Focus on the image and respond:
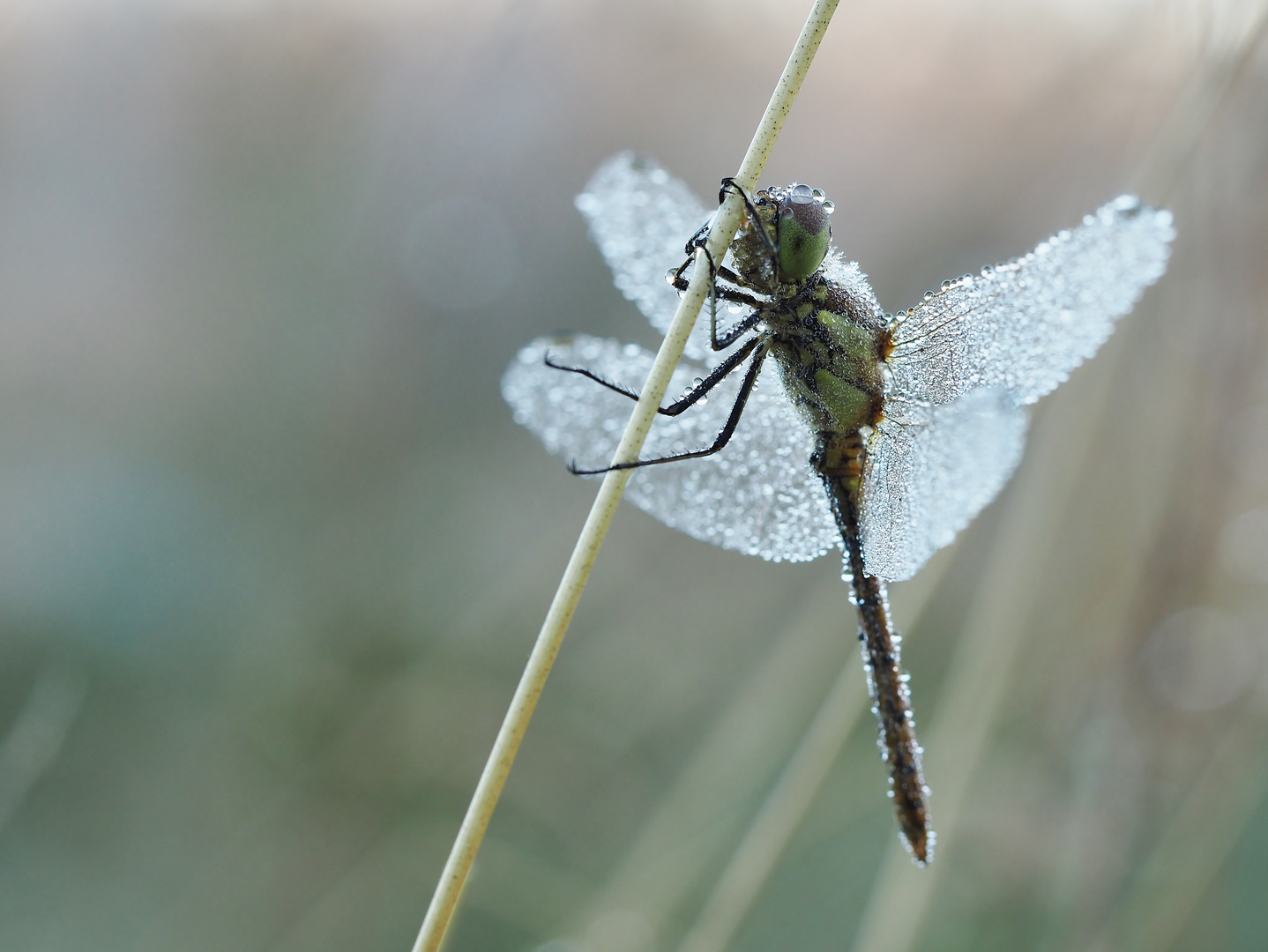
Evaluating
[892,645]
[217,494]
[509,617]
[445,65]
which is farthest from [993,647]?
[445,65]

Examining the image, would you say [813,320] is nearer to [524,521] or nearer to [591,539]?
[591,539]

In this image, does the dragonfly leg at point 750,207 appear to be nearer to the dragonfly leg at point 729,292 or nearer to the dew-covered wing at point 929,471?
the dragonfly leg at point 729,292

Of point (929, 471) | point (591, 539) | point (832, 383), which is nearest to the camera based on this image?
point (591, 539)

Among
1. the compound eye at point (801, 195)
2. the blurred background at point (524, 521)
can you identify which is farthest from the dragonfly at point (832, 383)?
the blurred background at point (524, 521)

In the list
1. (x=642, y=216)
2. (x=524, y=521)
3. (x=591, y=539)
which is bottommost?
(x=524, y=521)

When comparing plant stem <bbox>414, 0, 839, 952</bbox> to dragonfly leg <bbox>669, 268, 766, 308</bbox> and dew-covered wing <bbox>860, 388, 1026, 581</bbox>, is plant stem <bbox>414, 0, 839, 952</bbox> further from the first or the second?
dew-covered wing <bbox>860, 388, 1026, 581</bbox>

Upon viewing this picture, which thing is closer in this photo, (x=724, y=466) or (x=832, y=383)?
(x=832, y=383)

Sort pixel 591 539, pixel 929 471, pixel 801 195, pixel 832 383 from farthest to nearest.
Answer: pixel 929 471 < pixel 832 383 < pixel 801 195 < pixel 591 539

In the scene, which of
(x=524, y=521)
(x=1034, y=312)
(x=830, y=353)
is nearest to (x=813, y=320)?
(x=830, y=353)
